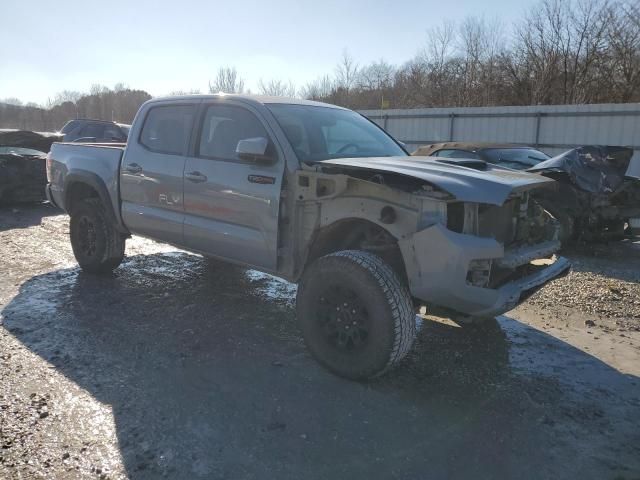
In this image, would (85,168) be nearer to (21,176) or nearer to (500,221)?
(500,221)

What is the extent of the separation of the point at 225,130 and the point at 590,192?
17.5 feet

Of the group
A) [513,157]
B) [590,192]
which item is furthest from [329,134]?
[513,157]

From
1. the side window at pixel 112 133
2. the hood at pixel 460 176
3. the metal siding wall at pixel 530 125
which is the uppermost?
the metal siding wall at pixel 530 125

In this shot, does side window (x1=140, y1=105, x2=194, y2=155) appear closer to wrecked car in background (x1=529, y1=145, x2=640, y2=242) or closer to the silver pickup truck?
the silver pickup truck

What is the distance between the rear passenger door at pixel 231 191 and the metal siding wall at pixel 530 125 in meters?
12.3

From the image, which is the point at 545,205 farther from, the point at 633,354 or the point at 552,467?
the point at 552,467

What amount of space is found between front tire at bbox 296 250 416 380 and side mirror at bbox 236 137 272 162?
3.05 feet

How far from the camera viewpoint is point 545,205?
24.5 feet

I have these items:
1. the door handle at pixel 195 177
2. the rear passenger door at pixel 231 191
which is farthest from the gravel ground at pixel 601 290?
the door handle at pixel 195 177

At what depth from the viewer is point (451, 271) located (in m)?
3.17

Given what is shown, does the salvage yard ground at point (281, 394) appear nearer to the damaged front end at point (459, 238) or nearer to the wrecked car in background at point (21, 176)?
the damaged front end at point (459, 238)

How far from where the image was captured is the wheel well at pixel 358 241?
3812 mm

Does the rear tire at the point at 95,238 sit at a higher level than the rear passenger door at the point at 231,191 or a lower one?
lower

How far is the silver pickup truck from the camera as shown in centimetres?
329
